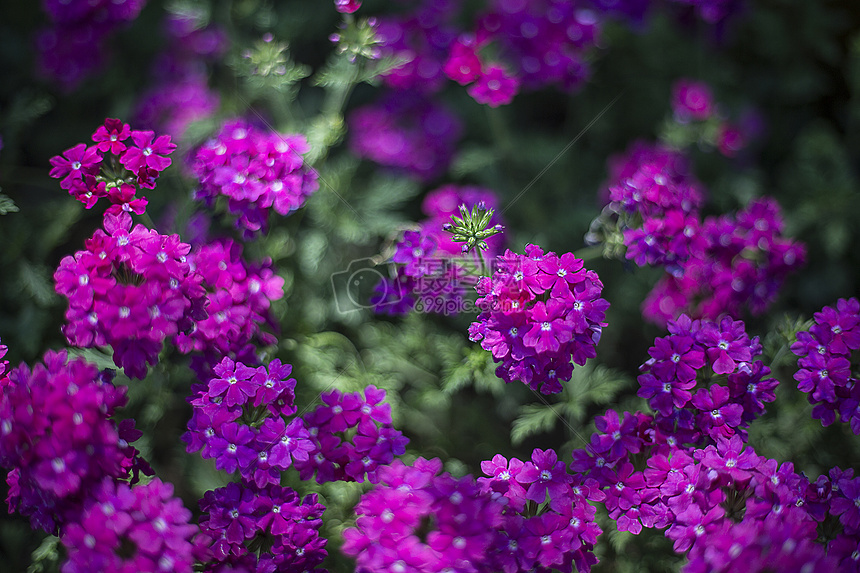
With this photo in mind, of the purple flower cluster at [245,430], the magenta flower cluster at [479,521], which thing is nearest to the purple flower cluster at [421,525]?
the magenta flower cluster at [479,521]

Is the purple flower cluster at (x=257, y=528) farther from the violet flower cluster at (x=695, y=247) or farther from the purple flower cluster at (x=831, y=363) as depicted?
the purple flower cluster at (x=831, y=363)

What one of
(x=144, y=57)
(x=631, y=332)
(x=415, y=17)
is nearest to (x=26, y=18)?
(x=144, y=57)

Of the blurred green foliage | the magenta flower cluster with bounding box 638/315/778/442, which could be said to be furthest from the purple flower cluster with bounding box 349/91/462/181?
the magenta flower cluster with bounding box 638/315/778/442

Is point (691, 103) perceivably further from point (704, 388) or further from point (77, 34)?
point (77, 34)

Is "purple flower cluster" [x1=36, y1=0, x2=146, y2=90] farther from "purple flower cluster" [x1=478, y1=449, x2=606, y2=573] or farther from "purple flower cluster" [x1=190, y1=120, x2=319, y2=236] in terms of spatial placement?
"purple flower cluster" [x1=478, y1=449, x2=606, y2=573]

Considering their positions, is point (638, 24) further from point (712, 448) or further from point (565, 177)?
point (712, 448)

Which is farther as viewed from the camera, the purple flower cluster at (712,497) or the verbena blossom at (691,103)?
the verbena blossom at (691,103)
